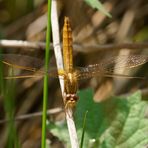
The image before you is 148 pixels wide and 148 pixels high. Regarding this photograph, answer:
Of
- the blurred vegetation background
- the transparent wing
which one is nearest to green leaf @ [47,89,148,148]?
the transparent wing

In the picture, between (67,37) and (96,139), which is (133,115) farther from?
(67,37)

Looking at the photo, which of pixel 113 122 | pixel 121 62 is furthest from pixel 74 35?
pixel 113 122

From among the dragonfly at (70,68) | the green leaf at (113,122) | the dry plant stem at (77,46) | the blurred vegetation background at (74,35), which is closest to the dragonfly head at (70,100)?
the dragonfly at (70,68)

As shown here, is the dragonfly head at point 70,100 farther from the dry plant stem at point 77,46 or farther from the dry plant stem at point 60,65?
the dry plant stem at point 77,46

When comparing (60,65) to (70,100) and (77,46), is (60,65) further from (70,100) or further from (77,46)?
(77,46)

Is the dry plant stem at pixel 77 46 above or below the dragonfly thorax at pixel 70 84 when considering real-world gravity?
above

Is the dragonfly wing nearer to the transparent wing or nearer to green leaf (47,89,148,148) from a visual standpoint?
the transparent wing

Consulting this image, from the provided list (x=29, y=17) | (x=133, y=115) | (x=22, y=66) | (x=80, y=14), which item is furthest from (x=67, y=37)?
(x=29, y=17)
